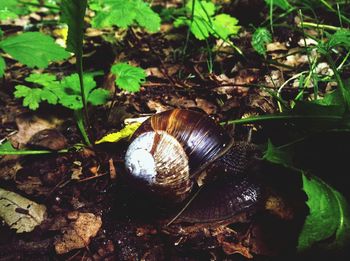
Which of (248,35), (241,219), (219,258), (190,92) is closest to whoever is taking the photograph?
(219,258)

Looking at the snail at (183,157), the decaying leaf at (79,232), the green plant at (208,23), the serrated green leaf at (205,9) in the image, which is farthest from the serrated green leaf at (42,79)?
the serrated green leaf at (205,9)

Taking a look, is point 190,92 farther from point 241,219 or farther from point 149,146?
point 241,219

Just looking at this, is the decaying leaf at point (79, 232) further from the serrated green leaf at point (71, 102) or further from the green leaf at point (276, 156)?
the green leaf at point (276, 156)

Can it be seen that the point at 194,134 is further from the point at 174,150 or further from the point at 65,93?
the point at 65,93

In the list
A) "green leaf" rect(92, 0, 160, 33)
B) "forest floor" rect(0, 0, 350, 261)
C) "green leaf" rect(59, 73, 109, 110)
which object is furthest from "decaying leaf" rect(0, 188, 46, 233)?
"green leaf" rect(92, 0, 160, 33)

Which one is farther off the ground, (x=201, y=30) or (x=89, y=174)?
(x=201, y=30)

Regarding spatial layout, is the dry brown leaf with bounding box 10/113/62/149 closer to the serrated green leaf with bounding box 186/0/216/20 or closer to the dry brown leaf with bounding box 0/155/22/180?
the dry brown leaf with bounding box 0/155/22/180

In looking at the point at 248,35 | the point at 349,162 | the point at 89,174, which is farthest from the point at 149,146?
the point at 248,35

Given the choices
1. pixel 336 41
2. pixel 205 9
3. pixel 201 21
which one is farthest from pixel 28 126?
pixel 336 41
